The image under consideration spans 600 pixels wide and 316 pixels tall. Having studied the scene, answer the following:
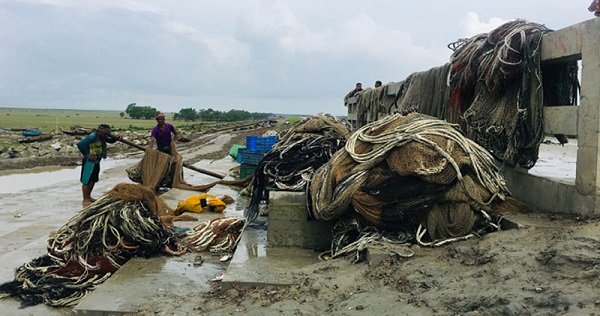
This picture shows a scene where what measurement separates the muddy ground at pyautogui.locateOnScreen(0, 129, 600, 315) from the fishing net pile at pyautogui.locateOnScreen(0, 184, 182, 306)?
47 cm

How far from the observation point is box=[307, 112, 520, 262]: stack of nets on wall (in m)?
4.93

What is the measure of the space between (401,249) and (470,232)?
66 centimetres

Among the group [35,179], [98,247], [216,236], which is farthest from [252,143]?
[35,179]

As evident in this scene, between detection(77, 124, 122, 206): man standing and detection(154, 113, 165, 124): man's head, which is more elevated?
detection(154, 113, 165, 124): man's head

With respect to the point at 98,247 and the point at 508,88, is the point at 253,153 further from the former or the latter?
the point at 508,88

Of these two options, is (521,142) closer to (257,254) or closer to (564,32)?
(564,32)

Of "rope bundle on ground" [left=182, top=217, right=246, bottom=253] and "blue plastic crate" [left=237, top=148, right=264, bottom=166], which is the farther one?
"blue plastic crate" [left=237, top=148, right=264, bottom=166]

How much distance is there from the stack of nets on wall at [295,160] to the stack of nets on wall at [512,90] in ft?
7.55

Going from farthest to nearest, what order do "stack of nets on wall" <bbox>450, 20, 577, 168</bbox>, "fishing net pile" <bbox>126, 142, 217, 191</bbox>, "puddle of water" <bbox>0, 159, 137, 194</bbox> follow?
"puddle of water" <bbox>0, 159, 137, 194</bbox>
"fishing net pile" <bbox>126, 142, 217, 191</bbox>
"stack of nets on wall" <bbox>450, 20, 577, 168</bbox>

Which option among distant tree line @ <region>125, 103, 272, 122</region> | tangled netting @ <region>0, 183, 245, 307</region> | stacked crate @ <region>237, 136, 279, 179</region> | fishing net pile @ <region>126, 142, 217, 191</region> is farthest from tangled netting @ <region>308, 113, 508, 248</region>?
distant tree line @ <region>125, 103, 272, 122</region>

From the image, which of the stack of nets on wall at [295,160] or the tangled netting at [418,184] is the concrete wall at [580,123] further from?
the stack of nets on wall at [295,160]

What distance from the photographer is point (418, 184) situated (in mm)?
4973

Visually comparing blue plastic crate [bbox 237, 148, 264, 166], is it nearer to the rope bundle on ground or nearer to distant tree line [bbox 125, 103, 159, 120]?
the rope bundle on ground

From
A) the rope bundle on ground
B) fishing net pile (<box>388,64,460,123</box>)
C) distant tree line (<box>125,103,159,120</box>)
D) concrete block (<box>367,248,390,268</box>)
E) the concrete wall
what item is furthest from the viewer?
distant tree line (<box>125,103,159,120</box>)
